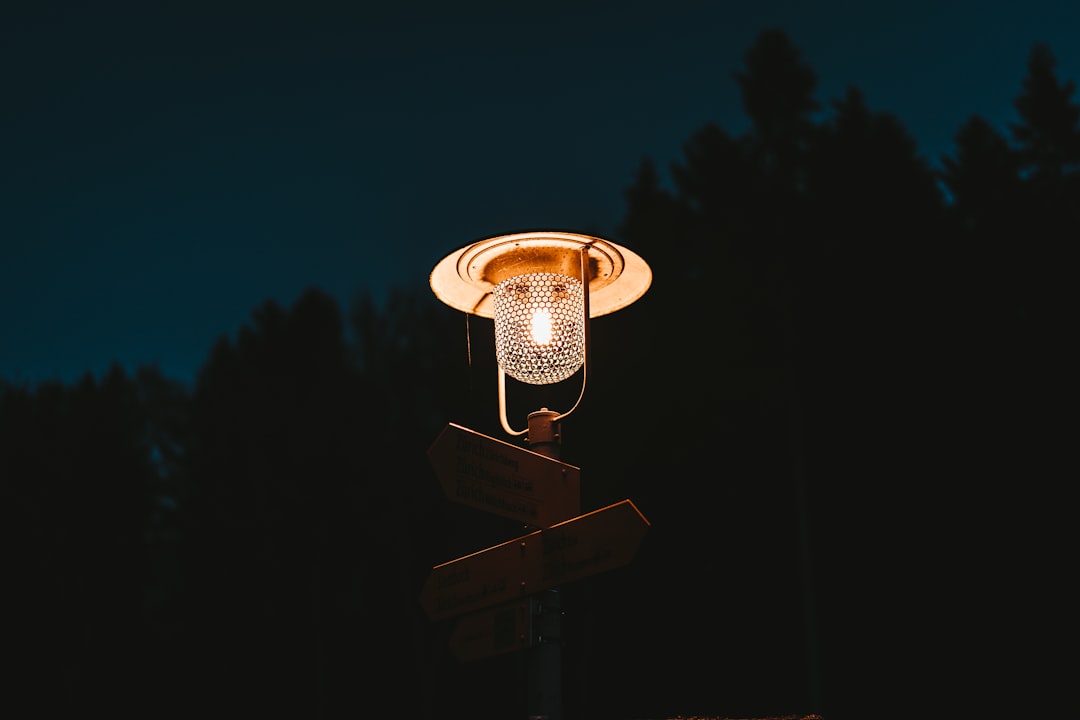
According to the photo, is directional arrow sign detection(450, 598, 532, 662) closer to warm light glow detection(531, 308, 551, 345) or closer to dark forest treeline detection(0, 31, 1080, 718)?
warm light glow detection(531, 308, 551, 345)

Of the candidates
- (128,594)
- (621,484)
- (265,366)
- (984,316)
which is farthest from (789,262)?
(128,594)

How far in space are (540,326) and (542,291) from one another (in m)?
0.13

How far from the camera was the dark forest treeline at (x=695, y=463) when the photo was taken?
779 inches

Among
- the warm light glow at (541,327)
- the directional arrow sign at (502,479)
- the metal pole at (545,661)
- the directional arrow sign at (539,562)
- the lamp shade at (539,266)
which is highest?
the lamp shade at (539,266)

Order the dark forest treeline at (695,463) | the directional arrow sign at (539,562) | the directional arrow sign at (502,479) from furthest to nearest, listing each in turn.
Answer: the dark forest treeline at (695,463) → the directional arrow sign at (502,479) → the directional arrow sign at (539,562)

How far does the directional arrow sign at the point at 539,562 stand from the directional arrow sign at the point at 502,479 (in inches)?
4.1


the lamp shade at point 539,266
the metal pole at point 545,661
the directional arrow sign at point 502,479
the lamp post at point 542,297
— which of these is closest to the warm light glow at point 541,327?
the lamp post at point 542,297

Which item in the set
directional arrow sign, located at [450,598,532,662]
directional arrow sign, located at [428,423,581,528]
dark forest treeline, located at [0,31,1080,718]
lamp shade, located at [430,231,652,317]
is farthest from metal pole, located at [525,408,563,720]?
dark forest treeline, located at [0,31,1080,718]

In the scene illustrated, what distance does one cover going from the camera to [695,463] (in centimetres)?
2050

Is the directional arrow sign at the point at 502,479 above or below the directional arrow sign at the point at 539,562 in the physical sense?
above

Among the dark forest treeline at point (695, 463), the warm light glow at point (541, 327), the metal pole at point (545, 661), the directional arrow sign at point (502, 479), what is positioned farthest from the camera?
the dark forest treeline at point (695, 463)

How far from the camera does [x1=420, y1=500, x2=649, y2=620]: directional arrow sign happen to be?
282 centimetres

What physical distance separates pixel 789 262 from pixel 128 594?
19185mm

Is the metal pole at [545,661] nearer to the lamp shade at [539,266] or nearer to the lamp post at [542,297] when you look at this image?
the lamp post at [542,297]
